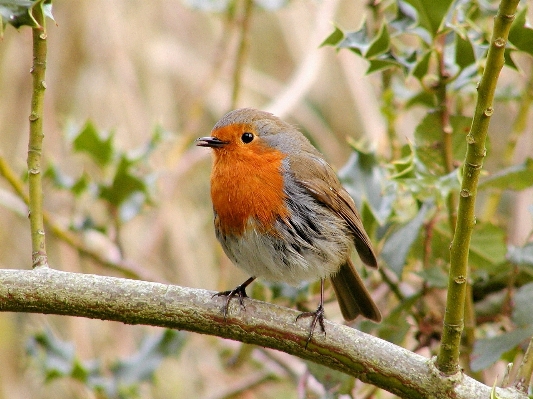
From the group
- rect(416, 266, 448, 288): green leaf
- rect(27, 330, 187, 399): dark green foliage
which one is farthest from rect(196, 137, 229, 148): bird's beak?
rect(416, 266, 448, 288): green leaf

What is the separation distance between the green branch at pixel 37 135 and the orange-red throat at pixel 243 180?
88cm

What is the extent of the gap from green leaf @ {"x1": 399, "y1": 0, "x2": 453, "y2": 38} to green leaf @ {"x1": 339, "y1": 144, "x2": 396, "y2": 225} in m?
0.68

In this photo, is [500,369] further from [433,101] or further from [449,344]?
[449,344]

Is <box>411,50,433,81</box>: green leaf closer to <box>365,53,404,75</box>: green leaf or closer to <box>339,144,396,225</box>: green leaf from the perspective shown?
<box>365,53,404,75</box>: green leaf

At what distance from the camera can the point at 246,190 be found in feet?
9.29

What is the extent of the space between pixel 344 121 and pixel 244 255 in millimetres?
2729

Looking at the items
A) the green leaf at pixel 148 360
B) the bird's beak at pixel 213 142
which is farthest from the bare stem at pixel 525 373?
the green leaf at pixel 148 360

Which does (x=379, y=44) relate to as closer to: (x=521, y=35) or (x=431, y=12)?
(x=431, y=12)

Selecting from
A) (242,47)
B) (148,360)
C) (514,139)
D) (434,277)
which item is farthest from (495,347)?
(242,47)

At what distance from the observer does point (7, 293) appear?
1930mm

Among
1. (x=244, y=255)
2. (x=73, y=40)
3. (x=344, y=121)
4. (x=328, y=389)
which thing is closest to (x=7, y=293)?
(x=244, y=255)

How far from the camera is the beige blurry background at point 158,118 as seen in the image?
14.1 ft

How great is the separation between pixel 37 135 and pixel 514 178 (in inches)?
65.9

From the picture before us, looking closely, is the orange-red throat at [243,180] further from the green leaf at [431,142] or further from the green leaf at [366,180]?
the green leaf at [431,142]
